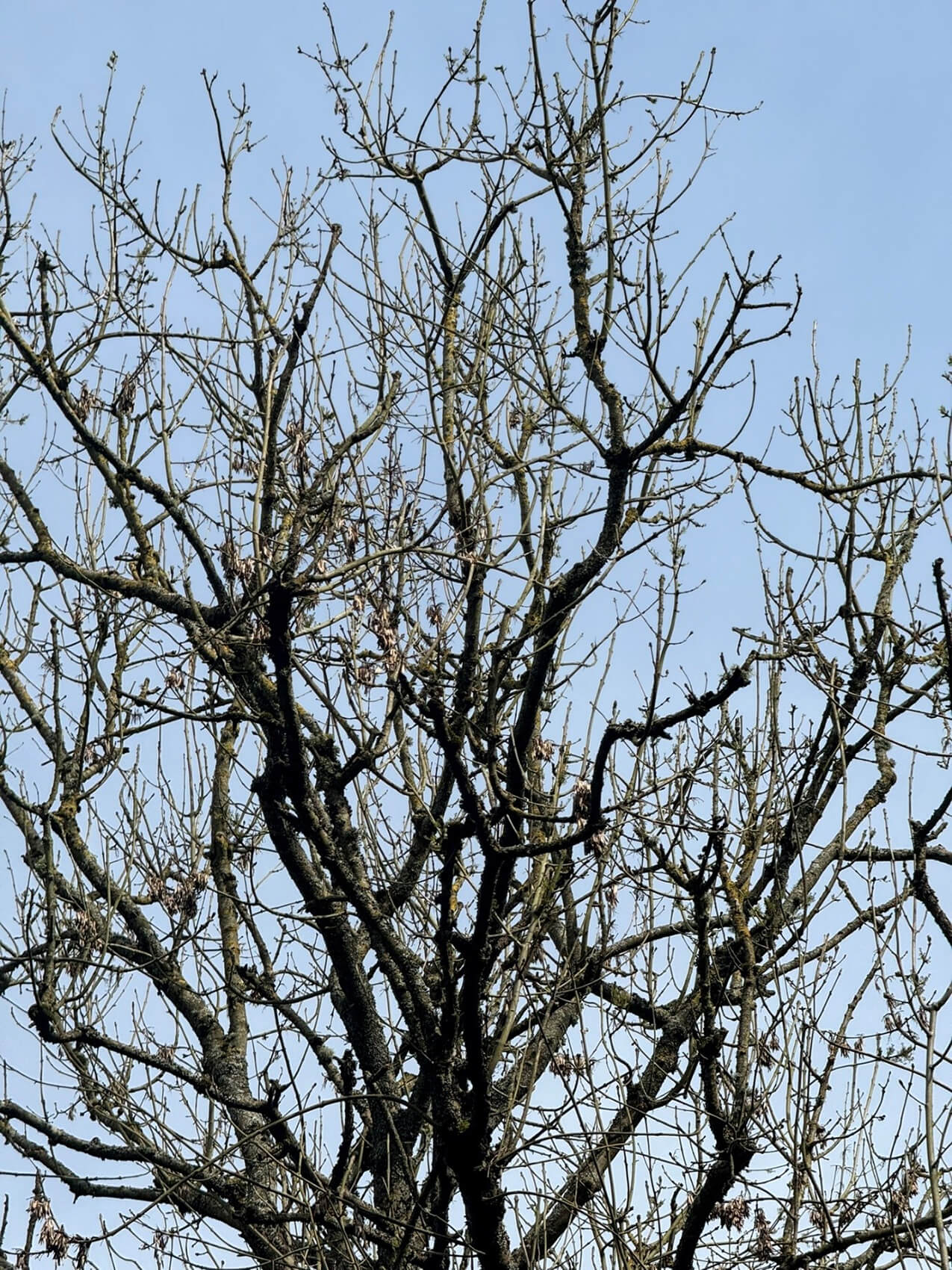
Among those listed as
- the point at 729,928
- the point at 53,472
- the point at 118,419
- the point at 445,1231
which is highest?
the point at 53,472

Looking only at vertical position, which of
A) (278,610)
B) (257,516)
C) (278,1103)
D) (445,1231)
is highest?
(257,516)

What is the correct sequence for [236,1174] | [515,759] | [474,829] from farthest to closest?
[236,1174]
[515,759]
[474,829]

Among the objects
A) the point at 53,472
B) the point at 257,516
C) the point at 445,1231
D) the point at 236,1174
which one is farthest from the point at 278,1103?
the point at 53,472

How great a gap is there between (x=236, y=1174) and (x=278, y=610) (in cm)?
250

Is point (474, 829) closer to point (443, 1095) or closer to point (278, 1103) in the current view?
point (443, 1095)

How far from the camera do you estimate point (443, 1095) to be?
5516mm

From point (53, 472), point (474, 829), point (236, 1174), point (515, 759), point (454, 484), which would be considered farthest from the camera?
point (53, 472)

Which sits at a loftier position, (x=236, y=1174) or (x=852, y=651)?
(x=852, y=651)

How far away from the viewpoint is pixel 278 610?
18.2 feet

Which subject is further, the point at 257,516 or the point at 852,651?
the point at 852,651

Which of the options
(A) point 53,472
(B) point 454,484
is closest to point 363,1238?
(B) point 454,484

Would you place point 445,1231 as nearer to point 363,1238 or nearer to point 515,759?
point 363,1238

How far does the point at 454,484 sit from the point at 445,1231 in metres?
3.36

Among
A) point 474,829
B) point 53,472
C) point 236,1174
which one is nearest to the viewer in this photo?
point 474,829
